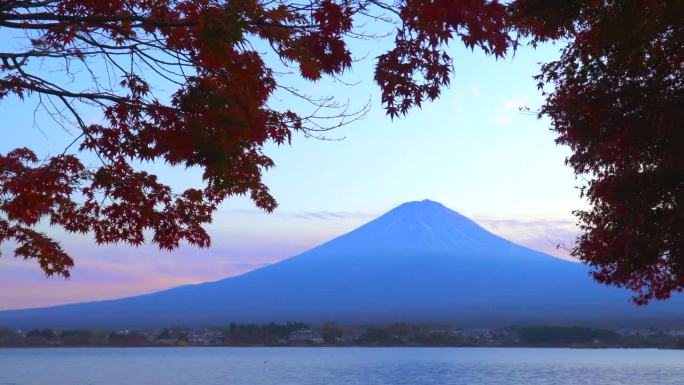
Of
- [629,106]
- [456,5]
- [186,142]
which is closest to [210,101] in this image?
[186,142]

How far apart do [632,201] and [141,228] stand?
7452 mm

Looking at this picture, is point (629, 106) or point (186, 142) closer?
point (186, 142)

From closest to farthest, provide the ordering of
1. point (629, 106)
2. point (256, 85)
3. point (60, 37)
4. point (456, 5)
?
point (456, 5)
point (256, 85)
point (60, 37)
point (629, 106)

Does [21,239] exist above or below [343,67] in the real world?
below

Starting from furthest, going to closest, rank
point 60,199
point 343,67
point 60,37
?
point 60,199 → point 60,37 → point 343,67

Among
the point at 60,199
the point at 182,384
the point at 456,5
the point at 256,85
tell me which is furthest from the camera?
the point at 182,384

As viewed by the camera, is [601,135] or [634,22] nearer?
[634,22]

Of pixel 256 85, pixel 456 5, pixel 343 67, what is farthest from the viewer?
pixel 256 85

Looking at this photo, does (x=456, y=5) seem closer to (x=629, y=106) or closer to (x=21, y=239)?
(x=629, y=106)

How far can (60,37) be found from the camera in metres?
11.1

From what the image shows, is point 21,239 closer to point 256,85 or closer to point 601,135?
point 256,85

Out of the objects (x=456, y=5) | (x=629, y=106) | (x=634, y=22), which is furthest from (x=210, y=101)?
(x=629, y=106)

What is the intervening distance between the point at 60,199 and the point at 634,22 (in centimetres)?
777

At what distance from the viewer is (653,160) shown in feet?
44.5
